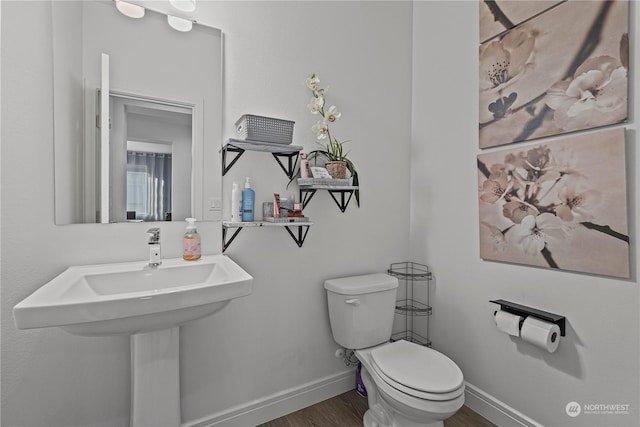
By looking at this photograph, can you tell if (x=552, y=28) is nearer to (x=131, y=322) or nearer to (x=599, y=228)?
(x=599, y=228)

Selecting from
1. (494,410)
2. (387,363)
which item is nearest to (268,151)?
(387,363)

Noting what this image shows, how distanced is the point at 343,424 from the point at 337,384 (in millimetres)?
267

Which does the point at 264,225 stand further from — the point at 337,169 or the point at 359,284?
the point at 359,284

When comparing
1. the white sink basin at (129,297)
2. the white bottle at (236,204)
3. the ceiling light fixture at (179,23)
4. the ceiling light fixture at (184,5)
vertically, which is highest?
the ceiling light fixture at (184,5)

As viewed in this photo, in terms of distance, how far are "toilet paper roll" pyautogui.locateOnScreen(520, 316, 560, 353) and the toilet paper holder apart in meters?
0.02

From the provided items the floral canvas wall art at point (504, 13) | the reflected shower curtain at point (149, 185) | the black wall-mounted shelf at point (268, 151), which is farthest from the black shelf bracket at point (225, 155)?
the floral canvas wall art at point (504, 13)

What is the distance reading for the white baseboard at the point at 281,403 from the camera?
1.56 m

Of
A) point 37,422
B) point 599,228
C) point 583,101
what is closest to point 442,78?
point 583,101

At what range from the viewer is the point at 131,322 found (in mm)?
958

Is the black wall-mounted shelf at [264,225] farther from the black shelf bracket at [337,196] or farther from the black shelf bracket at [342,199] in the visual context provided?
the black shelf bracket at [342,199]

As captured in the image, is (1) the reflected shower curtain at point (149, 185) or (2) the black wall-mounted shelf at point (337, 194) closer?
(1) the reflected shower curtain at point (149, 185)

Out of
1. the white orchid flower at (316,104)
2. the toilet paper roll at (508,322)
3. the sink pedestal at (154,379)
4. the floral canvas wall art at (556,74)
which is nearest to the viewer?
the sink pedestal at (154,379)

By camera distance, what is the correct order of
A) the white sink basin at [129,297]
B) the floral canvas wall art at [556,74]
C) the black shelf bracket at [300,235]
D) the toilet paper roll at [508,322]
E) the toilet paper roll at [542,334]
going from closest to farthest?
the white sink basin at [129,297]
the floral canvas wall art at [556,74]
the toilet paper roll at [542,334]
the toilet paper roll at [508,322]
the black shelf bracket at [300,235]

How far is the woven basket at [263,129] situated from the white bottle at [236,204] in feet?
0.84
